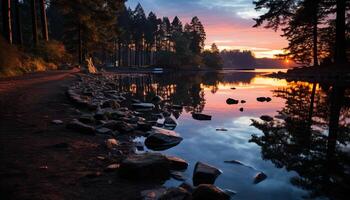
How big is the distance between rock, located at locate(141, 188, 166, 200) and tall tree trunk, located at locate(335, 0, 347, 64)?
25256mm

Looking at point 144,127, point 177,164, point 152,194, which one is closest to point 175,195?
point 152,194

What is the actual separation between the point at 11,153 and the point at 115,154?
188cm

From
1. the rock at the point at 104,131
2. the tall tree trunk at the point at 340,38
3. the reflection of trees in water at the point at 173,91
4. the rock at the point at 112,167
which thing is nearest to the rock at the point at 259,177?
the rock at the point at 112,167

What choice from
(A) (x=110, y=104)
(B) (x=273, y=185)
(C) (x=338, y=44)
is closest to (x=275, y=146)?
(B) (x=273, y=185)

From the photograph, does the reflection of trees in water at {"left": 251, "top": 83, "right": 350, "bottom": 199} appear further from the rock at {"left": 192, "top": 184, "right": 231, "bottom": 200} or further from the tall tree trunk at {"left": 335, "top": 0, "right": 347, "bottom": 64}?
the tall tree trunk at {"left": 335, "top": 0, "right": 347, "bottom": 64}

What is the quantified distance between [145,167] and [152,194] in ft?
2.89

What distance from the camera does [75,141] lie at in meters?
6.78

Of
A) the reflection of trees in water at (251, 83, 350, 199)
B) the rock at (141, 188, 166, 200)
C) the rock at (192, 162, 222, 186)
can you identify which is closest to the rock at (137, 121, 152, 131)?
the reflection of trees in water at (251, 83, 350, 199)

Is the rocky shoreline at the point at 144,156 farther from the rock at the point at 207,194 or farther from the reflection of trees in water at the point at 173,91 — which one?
the reflection of trees in water at the point at 173,91

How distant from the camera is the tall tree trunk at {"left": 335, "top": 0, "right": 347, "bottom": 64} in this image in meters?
25.5

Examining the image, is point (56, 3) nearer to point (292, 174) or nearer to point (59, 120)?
point (59, 120)

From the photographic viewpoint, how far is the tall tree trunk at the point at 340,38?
83.5 feet

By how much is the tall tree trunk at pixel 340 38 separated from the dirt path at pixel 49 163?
2353cm

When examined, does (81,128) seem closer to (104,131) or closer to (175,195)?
(104,131)
